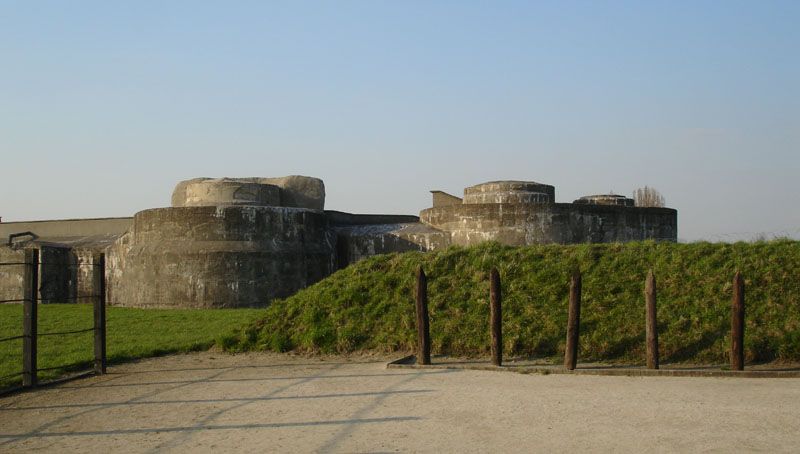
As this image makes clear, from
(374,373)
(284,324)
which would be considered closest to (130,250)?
(284,324)

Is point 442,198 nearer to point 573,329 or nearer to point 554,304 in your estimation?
point 554,304

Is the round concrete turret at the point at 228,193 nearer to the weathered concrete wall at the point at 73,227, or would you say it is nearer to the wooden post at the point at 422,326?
the weathered concrete wall at the point at 73,227

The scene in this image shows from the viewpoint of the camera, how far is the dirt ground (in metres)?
7.28

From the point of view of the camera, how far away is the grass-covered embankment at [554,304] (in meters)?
12.5

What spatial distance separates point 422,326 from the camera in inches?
488

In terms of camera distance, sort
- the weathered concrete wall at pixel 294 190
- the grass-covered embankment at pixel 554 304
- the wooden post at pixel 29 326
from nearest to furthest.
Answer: the wooden post at pixel 29 326, the grass-covered embankment at pixel 554 304, the weathered concrete wall at pixel 294 190

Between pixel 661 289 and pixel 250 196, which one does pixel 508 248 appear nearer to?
pixel 661 289

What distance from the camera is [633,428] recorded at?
764 centimetres

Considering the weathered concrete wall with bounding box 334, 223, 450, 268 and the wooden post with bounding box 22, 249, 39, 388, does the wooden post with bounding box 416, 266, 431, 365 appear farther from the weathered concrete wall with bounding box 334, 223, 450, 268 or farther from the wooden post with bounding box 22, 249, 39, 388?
the weathered concrete wall with bounding box 334, 223, 450, 268

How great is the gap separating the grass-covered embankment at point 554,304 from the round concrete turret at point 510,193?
10.7 meters

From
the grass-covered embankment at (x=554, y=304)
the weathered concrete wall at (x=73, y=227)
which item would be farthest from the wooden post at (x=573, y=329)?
the weathered concrete wall at (x=73, y=227)

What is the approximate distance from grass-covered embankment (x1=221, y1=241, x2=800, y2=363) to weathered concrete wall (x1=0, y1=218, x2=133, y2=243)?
61.2 feet

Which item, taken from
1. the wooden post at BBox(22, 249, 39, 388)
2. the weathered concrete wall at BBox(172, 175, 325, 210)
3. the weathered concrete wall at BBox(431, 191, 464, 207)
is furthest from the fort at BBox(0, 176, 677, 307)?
the wooden post at BBox(22, 249, 39, 388)

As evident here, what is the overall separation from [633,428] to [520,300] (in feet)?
21.2
